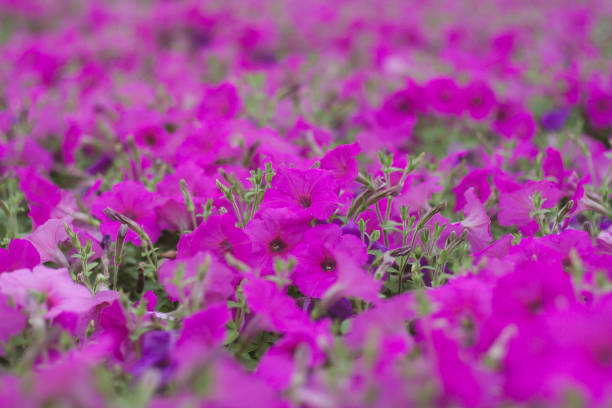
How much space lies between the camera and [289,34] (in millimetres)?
4098

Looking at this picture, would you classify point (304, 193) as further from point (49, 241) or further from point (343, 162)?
point (49, 241)

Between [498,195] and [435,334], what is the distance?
94cm

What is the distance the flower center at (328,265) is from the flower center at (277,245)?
111mm

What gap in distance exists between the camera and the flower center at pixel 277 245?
4.64ft

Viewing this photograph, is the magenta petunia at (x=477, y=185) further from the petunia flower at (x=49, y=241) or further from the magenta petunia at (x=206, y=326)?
the petunia flower at (x=49, y=241)

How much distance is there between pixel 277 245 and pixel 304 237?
71 millimetres

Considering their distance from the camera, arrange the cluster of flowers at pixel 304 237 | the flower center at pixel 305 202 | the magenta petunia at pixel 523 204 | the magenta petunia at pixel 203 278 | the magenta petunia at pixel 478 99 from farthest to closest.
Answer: the magenta petunia at pixel 478 99, the magenta petunia at pixel 523 204, the flower center at pixel 305 202, the magenta petunia at pixel 203 278, the cluster of flowers at pixel 304 237

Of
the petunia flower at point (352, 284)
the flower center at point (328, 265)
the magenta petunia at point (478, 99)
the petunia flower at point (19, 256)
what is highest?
the petunia flower at point (19, 256)

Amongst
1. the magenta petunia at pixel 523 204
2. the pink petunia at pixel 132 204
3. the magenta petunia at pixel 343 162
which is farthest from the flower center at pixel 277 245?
the magenta petunia at pixel 523 204

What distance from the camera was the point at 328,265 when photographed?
4.52 ft

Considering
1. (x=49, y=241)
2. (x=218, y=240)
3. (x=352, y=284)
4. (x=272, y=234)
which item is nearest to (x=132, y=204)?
(x=49, y=241)

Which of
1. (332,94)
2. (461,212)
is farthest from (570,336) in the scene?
(332,94)

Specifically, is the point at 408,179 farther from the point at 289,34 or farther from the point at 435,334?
the point at 289,34

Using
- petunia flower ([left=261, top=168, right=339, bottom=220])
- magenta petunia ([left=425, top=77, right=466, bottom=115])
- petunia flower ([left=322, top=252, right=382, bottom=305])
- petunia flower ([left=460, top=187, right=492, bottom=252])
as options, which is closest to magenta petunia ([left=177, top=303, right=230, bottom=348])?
petunia flower ([left=322, top=252, right=382, bottom=305])
